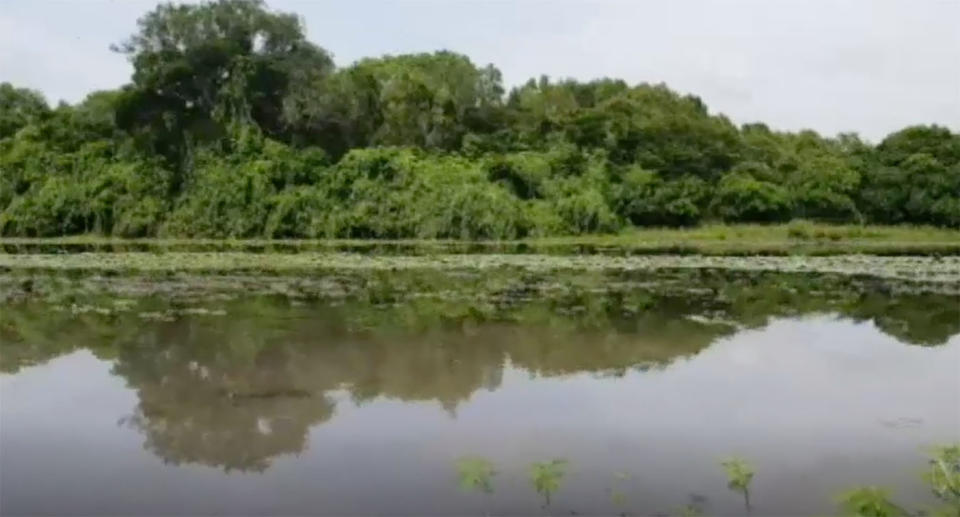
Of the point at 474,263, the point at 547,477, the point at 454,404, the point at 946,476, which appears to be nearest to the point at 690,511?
the point at 547,477

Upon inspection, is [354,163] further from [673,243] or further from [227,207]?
[673,243]

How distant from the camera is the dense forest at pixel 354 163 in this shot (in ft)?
116

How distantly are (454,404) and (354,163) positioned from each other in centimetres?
3008

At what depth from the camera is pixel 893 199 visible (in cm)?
3653

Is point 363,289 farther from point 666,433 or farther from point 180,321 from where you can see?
point 666,433

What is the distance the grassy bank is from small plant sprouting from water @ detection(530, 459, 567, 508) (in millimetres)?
20448

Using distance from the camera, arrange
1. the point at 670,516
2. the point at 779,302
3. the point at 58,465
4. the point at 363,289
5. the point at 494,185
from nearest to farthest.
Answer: the point at 670,516 < the point at 58,465 < the point at 779,302 < the point at 363,289 < the point at 494,185

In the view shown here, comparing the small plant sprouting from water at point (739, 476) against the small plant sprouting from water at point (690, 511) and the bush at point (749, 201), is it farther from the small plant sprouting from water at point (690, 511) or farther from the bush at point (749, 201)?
the bush at point (749, 201)

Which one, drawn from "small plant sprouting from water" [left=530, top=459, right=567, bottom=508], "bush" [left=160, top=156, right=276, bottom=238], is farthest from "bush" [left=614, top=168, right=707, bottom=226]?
"small plant sprouting from water" [left=530, top=459, right=567, bottom=508]

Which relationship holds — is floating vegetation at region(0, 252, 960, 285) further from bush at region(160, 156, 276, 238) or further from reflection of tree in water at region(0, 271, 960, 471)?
bush at region(160, 156, 276, 238)

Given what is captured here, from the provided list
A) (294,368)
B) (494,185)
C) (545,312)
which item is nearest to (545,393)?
(294,368)

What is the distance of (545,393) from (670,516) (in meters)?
3.10

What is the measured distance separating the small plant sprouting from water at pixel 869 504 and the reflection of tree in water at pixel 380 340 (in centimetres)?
303

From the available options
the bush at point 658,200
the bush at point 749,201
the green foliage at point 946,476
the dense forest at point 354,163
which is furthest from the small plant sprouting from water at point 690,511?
the bush at point 749,201
